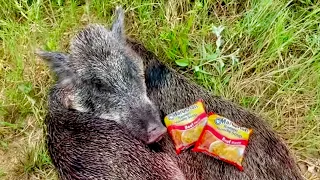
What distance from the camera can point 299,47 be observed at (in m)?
5.14

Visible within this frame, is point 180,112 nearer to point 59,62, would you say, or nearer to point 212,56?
point 212,56

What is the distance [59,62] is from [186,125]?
1.09 meters

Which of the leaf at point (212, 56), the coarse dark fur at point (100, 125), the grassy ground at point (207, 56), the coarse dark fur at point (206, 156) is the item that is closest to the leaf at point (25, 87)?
the grassy ground at point (207, 56)

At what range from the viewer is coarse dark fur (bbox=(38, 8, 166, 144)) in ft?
13.8

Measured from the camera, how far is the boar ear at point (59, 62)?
4352 millimetres

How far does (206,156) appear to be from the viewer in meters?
4.30

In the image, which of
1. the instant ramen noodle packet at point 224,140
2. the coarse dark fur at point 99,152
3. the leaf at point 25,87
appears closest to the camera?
the coarse dark fur at point 99,152

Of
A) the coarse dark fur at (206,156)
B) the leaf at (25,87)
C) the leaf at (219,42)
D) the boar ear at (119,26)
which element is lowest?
the leaf at (25,87)

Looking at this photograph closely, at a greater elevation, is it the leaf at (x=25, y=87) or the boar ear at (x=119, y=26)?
the boar ear at (x=119, y=26)

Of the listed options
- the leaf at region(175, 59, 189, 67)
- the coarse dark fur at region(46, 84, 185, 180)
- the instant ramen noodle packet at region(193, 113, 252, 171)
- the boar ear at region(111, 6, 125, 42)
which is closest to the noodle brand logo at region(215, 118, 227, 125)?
the instant ramen noodle packet at region(193, 113, 252, 171)

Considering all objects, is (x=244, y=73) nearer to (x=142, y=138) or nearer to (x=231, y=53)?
Result: (x=231, y=53)

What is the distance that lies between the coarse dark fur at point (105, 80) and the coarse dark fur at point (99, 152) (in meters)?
0.08

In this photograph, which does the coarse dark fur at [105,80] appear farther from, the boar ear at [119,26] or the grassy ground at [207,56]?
the grassy ground at [207,56]

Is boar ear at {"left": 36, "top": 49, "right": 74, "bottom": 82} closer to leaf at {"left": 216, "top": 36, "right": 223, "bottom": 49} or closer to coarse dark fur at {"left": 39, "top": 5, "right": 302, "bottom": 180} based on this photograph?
coarse dark fur at {"left": 39, "top": 5, "right": 302, "bottom": 180}
